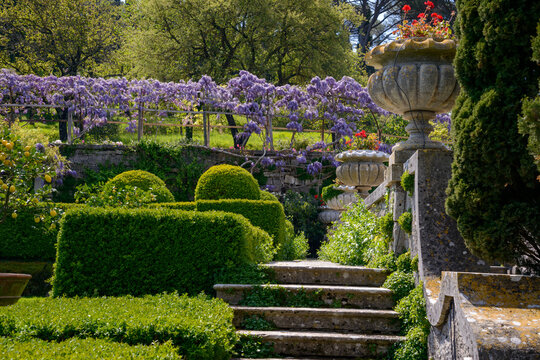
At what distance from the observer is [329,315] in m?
4.89

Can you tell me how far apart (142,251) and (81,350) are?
263 cm

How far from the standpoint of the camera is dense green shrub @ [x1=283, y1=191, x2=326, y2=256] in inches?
515

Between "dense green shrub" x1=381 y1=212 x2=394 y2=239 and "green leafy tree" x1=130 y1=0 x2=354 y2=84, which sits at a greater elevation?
"green leafy tree" x1=130 y1=0 x2=354 y2=84

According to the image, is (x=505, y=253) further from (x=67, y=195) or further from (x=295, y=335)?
(x=67, y=195)

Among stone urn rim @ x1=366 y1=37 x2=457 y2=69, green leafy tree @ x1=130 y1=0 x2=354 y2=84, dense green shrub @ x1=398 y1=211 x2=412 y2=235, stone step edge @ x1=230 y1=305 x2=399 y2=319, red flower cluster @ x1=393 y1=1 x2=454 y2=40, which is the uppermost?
green leafy tree @ x1=130 y1=0 x2=354 y2=84

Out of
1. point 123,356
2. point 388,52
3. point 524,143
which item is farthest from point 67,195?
point 524,143

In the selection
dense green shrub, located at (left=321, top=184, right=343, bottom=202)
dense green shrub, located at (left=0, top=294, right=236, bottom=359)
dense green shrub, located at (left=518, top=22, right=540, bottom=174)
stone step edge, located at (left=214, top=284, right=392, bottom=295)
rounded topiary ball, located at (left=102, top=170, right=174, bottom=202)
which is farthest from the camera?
dense green shrub, located at (left=321, top=184, right=343, bottom=202)

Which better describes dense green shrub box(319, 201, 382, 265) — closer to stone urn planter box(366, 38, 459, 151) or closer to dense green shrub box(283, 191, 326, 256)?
stone urn planter box(366, 38, 459, 151)

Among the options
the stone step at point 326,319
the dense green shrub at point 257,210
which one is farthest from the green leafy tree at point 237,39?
the stone step at point 326,319

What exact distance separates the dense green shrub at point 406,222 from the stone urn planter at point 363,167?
15.9 feet

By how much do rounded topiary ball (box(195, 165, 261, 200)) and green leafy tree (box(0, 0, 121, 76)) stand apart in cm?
1439

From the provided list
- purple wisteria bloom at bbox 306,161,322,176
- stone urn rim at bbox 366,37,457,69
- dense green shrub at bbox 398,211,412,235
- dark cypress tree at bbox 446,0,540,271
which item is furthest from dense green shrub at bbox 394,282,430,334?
purple wisteria bloom at bbox 306,161,322,176

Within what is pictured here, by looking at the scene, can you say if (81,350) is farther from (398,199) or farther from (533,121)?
(398,199)

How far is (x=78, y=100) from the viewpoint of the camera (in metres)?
16.3
